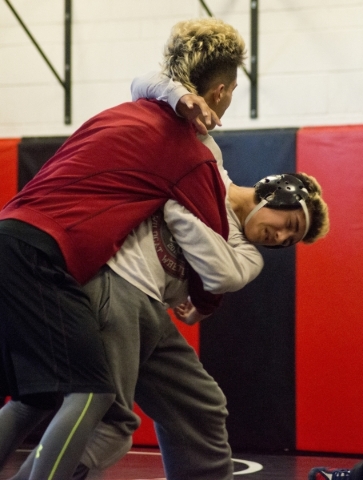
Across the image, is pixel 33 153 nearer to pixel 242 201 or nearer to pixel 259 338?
pixel 259 338

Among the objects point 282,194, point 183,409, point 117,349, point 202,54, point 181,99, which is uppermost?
point 202,54

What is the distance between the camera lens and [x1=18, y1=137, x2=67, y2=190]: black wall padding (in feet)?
13.2

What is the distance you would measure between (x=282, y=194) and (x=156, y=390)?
25.3 inches

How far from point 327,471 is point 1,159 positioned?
2.27 m

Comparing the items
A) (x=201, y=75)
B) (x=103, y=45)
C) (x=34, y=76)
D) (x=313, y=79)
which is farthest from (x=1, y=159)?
(x=201, y=75)

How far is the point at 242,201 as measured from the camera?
2.34 m

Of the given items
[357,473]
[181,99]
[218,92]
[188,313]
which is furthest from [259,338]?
[181,99]

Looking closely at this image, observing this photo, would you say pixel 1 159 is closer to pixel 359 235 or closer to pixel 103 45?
pixel 103 45

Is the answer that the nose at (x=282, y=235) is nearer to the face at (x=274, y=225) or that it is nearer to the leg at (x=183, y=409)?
the face at (x=274, y=225)

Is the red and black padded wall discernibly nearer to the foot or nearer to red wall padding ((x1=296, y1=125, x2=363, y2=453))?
red wall padding ((x1=296, y1=125, x2=363, y2=453))

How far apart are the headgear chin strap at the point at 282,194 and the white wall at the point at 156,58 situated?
5.28 ft

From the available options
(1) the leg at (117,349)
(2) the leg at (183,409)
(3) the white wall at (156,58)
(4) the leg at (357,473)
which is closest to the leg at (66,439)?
(1) the leg at (117,349)

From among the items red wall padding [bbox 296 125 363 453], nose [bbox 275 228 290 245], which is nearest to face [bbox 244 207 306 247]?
nose [bbox 275 228 290 245]

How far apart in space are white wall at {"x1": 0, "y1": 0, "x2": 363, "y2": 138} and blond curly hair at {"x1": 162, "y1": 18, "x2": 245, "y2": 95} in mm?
1816
